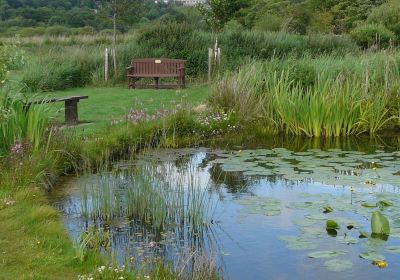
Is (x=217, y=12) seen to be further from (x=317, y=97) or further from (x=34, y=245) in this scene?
(x=34, y=245)

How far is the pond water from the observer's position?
5.50 m

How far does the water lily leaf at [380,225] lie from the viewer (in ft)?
19.9

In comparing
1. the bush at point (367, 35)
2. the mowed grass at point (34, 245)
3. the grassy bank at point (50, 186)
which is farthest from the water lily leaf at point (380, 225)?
the bush at point (367, 35)

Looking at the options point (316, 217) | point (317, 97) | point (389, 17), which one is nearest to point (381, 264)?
point (316, 217)

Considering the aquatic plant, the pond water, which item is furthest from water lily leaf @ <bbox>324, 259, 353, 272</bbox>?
the aquatic plant

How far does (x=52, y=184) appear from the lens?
25.5ft

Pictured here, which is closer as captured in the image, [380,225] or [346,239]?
[346,239]

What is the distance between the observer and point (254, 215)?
6.79m

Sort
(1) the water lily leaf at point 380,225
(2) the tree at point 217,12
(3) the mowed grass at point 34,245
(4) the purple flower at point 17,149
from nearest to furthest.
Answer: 1. (3) the mowed grass at point 34,245
2. (1) the water lily leaf at point 380,225
3. (4) the purple flower at point 17,149
4. (2) the tree at point 217,12

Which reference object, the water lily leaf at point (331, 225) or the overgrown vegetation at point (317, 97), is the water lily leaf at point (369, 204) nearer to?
the water lily leaf at point (331, 225)

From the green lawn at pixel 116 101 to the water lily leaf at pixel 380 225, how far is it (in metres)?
5.41

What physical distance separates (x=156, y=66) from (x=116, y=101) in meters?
3.79

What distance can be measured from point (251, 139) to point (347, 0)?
104 ft

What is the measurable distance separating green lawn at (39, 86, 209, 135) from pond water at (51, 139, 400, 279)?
3120 millimetres
